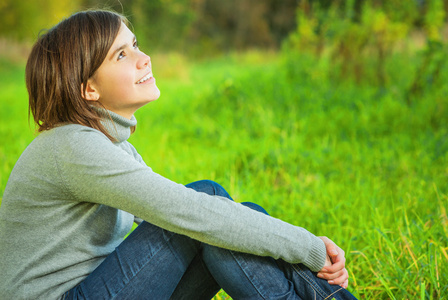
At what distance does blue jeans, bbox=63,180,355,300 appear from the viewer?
1.18m

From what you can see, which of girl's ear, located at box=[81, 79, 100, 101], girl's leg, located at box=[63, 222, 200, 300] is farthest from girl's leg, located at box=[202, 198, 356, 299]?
girl's ear, located at box=[81, 79, 100, 101]

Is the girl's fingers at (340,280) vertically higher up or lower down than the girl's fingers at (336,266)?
lower down

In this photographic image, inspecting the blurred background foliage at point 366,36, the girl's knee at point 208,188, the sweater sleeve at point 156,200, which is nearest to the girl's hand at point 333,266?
the sweater sleeve at point 156,200

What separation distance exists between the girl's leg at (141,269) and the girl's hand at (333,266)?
431 mm

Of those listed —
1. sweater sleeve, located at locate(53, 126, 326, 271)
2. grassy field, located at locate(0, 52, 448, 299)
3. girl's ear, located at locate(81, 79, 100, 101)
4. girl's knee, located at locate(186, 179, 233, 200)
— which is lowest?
grassy field, located at locate(0, 52, 448, 299)

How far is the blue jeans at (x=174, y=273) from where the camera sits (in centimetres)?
118

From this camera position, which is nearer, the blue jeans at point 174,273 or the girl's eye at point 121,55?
the blue jeans at point 174,273

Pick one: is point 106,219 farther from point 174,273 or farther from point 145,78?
point 145,78

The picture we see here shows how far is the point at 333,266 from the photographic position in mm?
1241

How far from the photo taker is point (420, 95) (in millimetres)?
4258

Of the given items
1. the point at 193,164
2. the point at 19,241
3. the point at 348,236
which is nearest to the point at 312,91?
the point at 193,164

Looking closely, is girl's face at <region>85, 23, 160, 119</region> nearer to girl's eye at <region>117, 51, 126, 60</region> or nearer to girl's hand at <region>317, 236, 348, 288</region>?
girl's eye at <region>117, 51, 126, 60</region>

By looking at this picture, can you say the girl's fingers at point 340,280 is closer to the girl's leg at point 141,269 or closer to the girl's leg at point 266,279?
the girl's leg at point 266,279

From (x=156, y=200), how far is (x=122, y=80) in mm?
494
